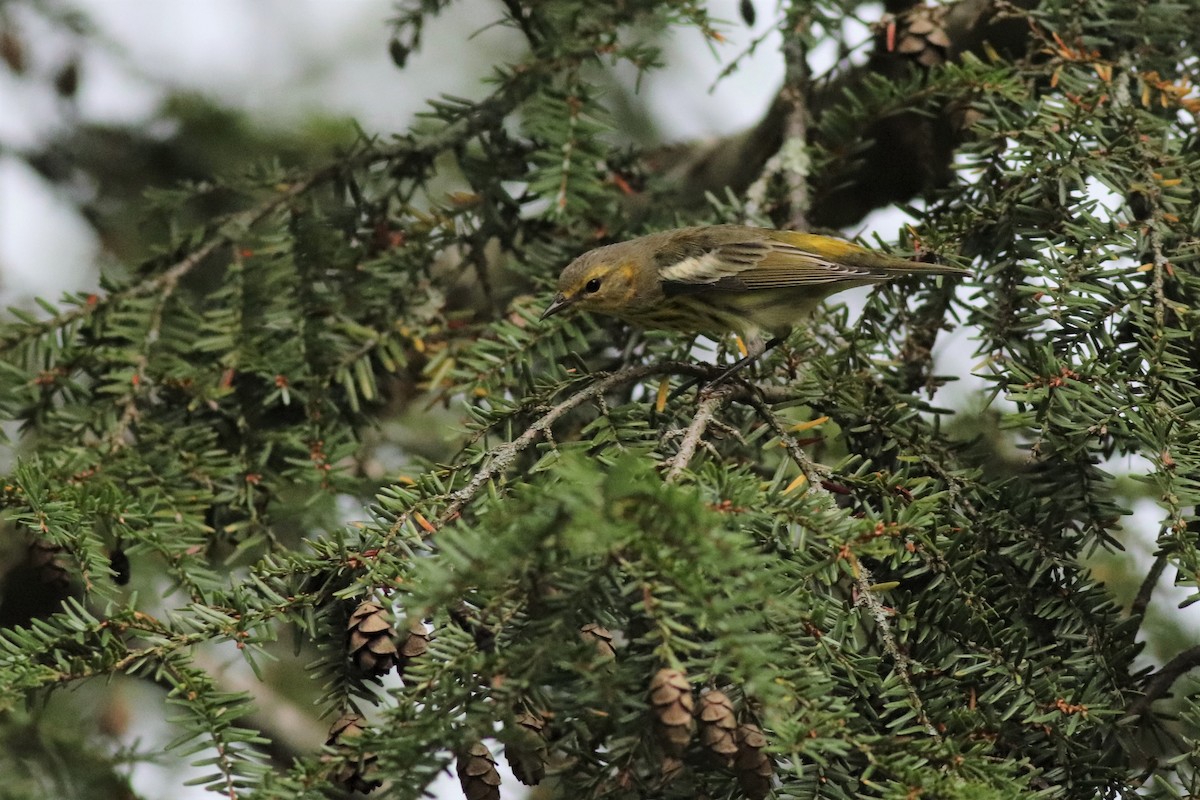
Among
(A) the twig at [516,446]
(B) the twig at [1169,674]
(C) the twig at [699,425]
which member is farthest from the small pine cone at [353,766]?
(B) the twig at [1169,674]

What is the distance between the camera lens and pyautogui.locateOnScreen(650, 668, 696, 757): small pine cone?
1.71 meters

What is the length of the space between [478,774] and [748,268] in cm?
203

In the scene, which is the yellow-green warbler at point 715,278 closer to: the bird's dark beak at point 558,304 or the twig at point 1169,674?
the bird's dark beak at point 558,304

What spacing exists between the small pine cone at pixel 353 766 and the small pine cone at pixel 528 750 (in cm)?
22

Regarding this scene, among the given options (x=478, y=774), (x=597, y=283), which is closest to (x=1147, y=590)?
(x=478, y=774)

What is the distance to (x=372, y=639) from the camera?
6.69ft

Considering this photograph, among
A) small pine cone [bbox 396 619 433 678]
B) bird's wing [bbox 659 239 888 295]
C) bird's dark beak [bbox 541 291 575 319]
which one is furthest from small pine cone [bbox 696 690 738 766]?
bird's wing [bbox 659 239 888 295]

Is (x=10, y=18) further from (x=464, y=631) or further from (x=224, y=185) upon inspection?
(x=464, y=631)

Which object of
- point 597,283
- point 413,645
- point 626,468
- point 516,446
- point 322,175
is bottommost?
point 413,645

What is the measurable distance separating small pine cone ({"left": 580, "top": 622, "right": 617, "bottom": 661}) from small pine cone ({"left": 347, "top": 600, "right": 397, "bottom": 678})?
0.36 metres

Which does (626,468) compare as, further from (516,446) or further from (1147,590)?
(1147,590)

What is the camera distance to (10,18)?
4867 millimetres

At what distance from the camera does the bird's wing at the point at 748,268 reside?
352 centimetres

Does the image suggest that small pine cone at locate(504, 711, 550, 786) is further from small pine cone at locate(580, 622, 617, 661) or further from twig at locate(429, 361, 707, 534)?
twig at locate(429, 361, 707, 534)
